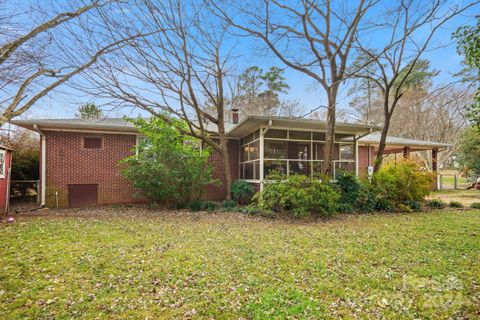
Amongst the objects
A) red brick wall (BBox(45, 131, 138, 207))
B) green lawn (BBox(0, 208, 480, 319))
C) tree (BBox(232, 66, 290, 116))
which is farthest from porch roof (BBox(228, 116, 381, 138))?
tree (BBox(232, 66, 290, 116))

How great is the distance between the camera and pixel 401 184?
9.11 metres

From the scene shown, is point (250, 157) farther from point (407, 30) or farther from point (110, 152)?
point (407, 30)

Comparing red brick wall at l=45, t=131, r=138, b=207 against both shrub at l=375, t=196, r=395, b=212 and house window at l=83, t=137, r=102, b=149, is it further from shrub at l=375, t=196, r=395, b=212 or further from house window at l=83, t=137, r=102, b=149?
shrub at l=375, t=196, r=395, b=212

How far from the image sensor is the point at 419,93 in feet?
70.5

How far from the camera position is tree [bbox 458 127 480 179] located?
1407cm

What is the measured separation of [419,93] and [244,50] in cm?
1932

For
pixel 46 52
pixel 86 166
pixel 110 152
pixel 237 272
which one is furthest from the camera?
pixel 110 152

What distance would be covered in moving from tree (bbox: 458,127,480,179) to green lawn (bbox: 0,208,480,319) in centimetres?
1127

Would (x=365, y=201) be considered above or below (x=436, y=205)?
above

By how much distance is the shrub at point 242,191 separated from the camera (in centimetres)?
1012

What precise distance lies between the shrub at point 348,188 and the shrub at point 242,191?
10.8 ft

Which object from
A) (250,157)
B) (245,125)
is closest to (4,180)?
(245,125)

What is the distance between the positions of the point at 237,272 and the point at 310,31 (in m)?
9.44

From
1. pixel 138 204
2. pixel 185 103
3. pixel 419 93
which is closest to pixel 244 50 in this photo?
pixel 185 103
